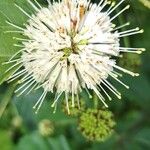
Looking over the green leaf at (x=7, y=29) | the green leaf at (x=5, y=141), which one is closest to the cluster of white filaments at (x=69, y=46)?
the green leaf at (x=7, y=29)

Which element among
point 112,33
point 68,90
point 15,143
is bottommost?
point 15,143

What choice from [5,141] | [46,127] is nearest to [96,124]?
[46,127]

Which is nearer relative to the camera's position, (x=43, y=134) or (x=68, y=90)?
(x=68, y=90)

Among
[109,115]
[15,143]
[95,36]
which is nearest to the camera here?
[95,36]


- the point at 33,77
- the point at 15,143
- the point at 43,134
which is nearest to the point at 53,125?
the point at 43,134

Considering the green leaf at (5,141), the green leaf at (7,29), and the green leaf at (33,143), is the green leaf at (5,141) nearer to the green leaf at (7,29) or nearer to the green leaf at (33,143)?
the green leaf at (33,143)

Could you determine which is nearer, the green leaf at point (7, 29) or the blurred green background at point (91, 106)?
the green leaf at point (7, 29)

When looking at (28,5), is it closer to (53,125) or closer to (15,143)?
(53,125)
